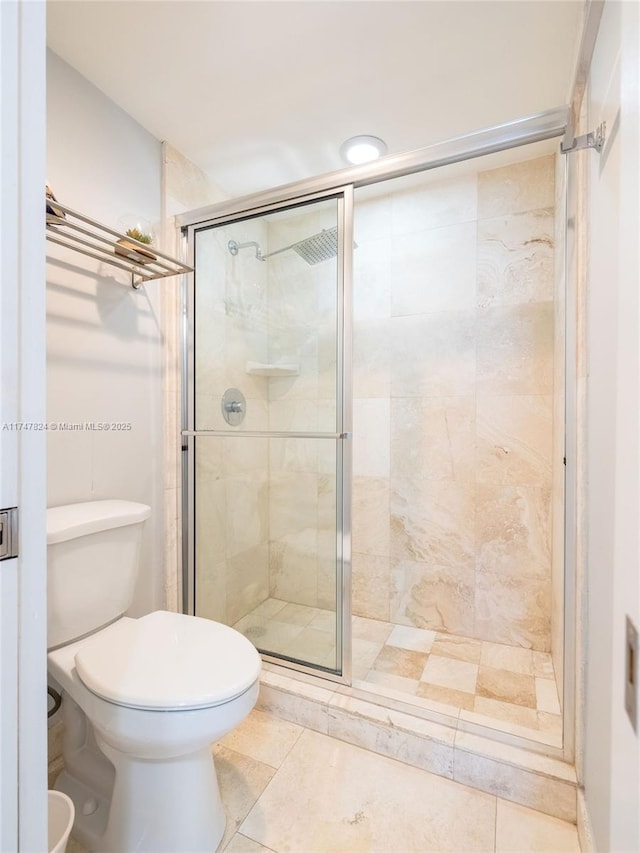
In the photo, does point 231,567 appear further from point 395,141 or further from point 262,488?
point 395,141

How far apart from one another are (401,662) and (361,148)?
88.7 inches

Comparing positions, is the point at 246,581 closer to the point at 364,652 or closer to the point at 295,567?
the point at 295,567

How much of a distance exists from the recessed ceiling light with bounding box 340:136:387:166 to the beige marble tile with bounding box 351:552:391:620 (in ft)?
6.25

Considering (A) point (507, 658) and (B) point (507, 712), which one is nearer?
(B) point (507, 712)

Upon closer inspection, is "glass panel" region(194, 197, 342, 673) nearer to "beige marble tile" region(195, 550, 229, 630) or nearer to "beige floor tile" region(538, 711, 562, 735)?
"beige marble tile" region(195, 550, 229, 630)

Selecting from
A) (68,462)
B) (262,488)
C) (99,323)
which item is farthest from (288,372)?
(68,462)

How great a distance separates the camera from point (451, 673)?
5.51 feet

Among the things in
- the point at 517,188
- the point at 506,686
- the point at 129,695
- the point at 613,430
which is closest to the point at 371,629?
the point at 506,686

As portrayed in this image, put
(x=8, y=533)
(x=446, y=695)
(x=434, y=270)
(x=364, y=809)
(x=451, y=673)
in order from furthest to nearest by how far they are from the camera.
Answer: (x=434, y=270) < (x=451, y=673) < (x=446, y=695) < (x=364, y=809) < (x=8, y=533)

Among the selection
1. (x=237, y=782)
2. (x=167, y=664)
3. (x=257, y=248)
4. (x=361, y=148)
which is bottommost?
(x=237, y=782)

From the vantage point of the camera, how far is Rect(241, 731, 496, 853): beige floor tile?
106 centimetres

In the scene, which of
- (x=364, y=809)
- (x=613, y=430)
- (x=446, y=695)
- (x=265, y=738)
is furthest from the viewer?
(x=446, y=695)

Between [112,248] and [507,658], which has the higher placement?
[112,248]

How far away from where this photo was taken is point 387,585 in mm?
2123
